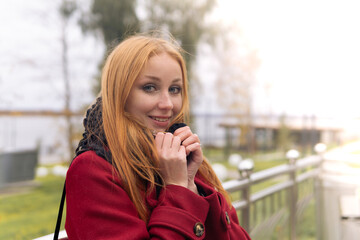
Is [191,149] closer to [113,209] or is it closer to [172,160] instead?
[172,160]

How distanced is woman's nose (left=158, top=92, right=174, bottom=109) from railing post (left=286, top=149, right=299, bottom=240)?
6.25 feet

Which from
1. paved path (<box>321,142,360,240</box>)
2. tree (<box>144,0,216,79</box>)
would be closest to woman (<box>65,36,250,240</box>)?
Answer: paved path (<box>321,142,360,240</box>)

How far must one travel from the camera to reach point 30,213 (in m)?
6.28

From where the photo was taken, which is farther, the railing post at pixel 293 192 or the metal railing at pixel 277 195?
the railing post at pixel 293 192

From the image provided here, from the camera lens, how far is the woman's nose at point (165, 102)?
992 mm

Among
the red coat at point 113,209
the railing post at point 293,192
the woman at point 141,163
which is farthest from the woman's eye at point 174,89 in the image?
the railing post at point 293,192

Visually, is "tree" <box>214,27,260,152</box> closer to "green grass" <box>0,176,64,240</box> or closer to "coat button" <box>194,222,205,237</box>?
"green grass" <box>0,176,64,240</box>

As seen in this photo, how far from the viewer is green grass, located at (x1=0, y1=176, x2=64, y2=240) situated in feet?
17.6

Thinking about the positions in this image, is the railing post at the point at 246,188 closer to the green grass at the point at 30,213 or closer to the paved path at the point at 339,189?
the paved path at the point at 339,189

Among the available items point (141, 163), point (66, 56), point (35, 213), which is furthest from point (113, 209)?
point (66, 56)

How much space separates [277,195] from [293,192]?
277 mm

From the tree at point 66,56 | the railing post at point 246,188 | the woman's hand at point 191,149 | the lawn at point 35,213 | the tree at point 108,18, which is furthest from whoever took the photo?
the tree at point 108,18

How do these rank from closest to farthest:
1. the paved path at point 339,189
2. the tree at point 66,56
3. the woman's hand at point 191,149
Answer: the woman's hand at point 191,149 → the paved path at point 339,189 → the tree at point 66,56

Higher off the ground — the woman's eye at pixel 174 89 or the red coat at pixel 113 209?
the woman's eye at pixel 174 89
